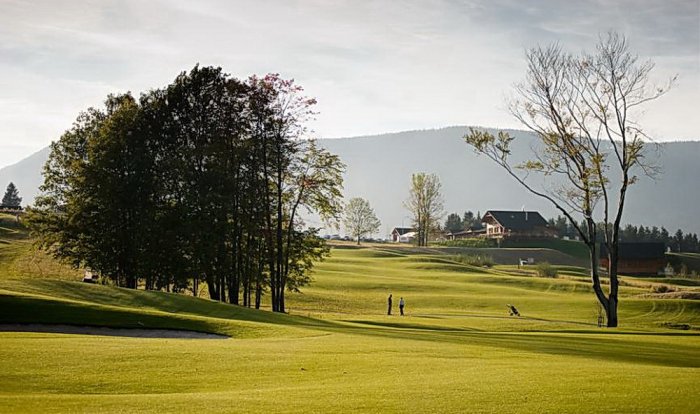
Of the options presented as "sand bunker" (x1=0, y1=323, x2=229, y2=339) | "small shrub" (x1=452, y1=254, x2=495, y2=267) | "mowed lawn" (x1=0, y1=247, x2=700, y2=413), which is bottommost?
"sand bunker" (x1=0, y1=323, x2=229, y2=339)

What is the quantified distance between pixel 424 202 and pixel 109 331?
10957 cm

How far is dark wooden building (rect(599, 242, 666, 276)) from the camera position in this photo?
115875 mm

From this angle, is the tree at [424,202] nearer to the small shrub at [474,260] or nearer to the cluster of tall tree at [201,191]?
the small shrub at [474,260]

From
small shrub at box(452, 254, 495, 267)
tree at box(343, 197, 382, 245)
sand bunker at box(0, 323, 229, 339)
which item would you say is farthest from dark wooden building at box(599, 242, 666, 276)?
sand bunker at box(0, 323, 229, 339)

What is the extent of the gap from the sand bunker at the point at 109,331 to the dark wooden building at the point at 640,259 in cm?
9759

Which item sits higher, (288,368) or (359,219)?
(359,219)

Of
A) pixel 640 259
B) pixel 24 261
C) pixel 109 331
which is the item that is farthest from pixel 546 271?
pixel 109 331

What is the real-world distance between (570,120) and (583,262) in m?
79.3

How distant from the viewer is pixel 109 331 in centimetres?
2964

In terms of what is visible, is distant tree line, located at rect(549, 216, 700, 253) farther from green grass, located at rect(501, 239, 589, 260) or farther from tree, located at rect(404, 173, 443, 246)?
tree, located at rect(404, 173, 443, 246)

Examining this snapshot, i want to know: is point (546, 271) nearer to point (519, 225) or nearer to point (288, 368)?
point (519, 225)

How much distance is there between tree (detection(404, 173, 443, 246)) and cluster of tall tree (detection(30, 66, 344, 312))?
83988mm

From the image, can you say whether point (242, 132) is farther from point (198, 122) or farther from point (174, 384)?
point (174, 384)

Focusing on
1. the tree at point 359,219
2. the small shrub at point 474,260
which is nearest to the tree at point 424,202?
the tree at point 359,219
